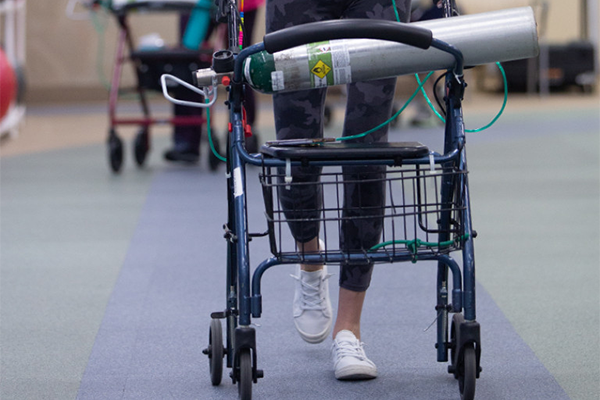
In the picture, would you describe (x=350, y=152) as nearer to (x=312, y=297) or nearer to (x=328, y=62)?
(x=328, y=62)

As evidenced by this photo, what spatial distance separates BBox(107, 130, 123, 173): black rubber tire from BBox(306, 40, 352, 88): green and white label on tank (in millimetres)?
2876

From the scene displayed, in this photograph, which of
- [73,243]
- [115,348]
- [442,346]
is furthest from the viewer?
[73,243]

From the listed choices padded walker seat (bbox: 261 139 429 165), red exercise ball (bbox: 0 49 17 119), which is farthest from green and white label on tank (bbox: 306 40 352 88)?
red exercise ball (bbox: 0 49 17 119)

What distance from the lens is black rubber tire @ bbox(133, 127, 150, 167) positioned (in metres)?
4.32

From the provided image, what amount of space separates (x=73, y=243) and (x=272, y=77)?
166cm

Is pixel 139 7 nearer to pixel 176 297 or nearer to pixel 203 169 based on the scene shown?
pixel 203 169

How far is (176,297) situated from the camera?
2213mm

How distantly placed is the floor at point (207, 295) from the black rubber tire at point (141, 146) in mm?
161

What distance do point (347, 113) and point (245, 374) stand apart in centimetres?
57

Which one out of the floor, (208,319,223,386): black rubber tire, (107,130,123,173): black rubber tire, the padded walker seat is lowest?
the floor

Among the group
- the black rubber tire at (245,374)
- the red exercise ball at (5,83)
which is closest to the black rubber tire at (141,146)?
the red exercise ball at (5,83)

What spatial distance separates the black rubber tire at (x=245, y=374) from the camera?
1.40 metres

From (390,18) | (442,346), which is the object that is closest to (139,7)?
(390,18)

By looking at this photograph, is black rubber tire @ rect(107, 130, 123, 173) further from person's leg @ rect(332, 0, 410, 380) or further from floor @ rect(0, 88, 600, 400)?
person's leg @ rect(332, 0, 410, 380)
